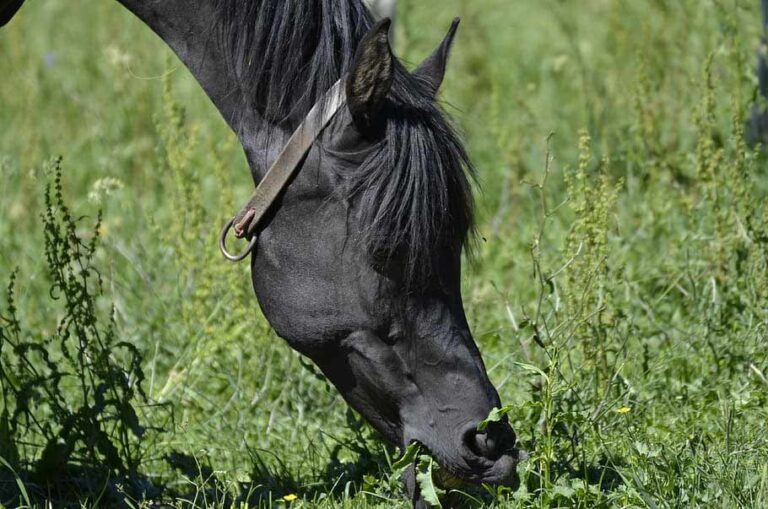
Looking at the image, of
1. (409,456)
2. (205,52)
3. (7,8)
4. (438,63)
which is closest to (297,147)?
(205,52)

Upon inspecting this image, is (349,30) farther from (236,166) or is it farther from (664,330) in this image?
(236,166)

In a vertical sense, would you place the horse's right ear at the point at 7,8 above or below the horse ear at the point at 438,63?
above

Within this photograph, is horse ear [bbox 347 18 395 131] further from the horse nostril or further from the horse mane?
the horse nostril

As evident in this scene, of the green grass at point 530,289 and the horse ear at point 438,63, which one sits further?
the green grass at point 530,289

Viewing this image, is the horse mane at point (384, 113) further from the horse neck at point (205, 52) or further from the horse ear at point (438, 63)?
the horse ear at point (438, 63)

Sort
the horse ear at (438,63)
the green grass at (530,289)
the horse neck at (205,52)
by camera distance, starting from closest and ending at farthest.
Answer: the horse neck at (205,52)
the horse ear at (438,63)
the green grass at (530,289)

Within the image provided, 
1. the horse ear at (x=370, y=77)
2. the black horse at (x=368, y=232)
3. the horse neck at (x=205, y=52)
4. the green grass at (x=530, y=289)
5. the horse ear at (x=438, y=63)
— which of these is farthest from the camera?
the green grass at (x=530, y=289)

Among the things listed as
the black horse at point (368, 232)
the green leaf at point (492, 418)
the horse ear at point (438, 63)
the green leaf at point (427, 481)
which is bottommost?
the green leaf at point (427, 481)

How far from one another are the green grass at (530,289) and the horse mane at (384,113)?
0.79 feet

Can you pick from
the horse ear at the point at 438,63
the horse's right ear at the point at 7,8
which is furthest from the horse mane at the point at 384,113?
the horse's right ear at the point at 7,8

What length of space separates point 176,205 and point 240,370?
0.95m

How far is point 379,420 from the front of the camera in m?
2.63

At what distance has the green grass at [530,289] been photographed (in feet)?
9.67

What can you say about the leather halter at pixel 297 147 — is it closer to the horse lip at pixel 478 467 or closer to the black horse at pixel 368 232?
the black horse at pixel 368 232
